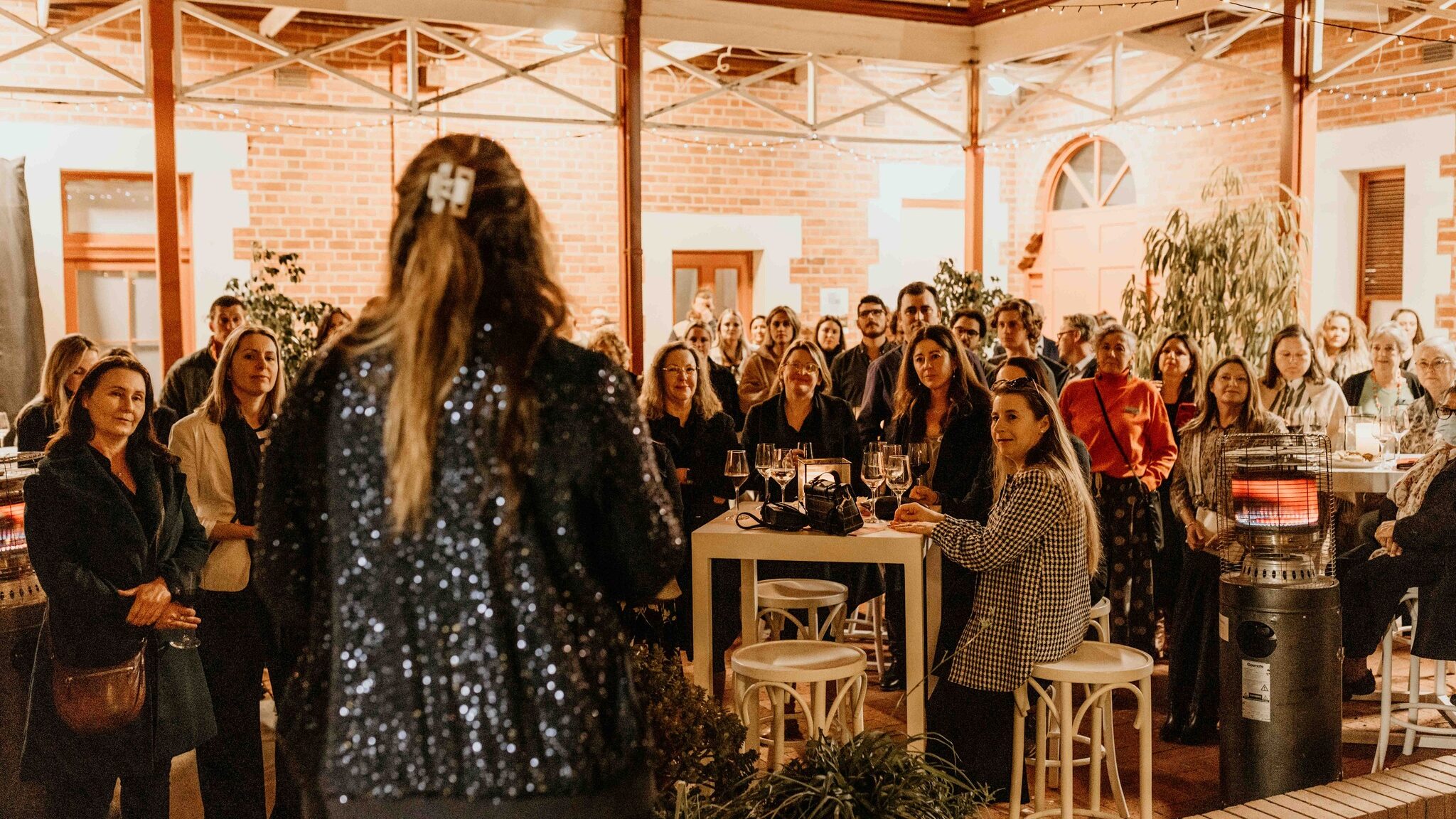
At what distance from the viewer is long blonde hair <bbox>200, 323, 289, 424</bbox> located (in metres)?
3.72

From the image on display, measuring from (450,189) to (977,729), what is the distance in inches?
108

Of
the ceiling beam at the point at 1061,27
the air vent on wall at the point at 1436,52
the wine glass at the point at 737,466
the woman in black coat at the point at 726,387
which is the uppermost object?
the ceiling beam at the point at 1061,27

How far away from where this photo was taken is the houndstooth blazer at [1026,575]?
11.9ft

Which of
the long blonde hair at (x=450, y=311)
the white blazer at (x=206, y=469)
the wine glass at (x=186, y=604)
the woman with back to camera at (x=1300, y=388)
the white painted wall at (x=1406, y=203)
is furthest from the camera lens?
the white painted wall at (x=1406, y=203)

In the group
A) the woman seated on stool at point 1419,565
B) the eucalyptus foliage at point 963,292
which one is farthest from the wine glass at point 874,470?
the eucalyptus foliage at point 963,292

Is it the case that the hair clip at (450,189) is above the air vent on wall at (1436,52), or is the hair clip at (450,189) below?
below

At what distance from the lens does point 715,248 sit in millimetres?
10867

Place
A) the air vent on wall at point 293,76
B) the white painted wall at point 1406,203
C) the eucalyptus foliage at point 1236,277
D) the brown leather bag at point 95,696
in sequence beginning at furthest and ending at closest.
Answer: the air vent on wall at point 293,76, the white painted wall at point 1406,203, the eucalyptus foliage at point 1236,277, the brown leather bag at point 95,696

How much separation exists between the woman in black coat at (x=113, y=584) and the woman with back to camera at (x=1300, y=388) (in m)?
4.62

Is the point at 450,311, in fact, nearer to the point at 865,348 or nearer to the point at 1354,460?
the point at 1354,460

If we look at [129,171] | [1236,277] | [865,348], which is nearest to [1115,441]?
[865,348]

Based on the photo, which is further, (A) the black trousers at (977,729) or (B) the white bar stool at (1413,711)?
(B) the white bar stool at (1413,711)

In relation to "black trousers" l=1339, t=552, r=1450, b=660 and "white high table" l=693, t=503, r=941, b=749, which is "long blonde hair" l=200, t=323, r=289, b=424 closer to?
"white high table" l=693, t=503, r=941, b=749

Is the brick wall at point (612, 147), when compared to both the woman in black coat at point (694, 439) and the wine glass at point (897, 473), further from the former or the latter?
the wine glass at point (897, 473)
